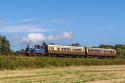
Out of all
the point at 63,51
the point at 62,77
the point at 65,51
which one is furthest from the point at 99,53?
the point at 62,77

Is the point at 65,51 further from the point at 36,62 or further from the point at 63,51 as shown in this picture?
the point at 36,62

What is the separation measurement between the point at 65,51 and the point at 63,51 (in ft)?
1.32

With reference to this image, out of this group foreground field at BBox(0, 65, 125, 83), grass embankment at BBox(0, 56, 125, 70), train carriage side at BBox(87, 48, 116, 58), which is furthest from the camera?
train carriage side at BBox(87, 48, 116, 58)

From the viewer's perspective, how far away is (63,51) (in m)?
77.7

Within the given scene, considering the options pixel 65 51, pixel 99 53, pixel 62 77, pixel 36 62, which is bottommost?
pixel 62 77

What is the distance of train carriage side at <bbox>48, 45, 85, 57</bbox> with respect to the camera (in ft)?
248

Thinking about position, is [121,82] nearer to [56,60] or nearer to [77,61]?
[56,60]

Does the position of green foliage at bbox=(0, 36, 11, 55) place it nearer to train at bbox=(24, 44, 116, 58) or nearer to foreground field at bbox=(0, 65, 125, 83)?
train at bbox=(24, 44, 116, 58)

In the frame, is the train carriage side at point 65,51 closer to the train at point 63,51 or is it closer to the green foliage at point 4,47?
the train at point 63,51

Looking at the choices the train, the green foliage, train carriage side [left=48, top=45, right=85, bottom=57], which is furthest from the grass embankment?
the green foliage

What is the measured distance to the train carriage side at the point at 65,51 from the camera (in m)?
75.7

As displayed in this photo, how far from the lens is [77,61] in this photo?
7275 cm

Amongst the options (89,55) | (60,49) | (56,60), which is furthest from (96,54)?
(56,60)

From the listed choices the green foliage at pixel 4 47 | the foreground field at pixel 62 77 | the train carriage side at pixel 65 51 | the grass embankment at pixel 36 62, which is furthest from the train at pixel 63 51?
the foreground field at pixel 62 77
